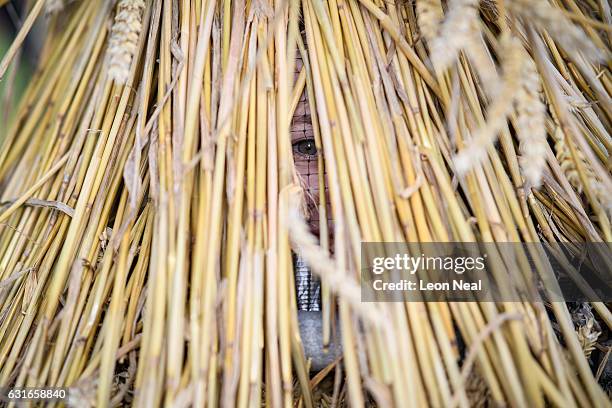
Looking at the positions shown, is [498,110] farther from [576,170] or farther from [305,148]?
[305,148]

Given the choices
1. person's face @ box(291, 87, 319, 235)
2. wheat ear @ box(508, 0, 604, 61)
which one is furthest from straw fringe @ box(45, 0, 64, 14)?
wheat ear @ box(508, 0, 604, 61)

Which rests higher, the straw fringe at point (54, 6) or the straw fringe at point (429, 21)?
the straw fringe at point (54, 6)

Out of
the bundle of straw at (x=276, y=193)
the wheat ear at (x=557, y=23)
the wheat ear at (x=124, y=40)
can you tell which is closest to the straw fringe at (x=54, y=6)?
the bundle of straw at (x=276, y=193)

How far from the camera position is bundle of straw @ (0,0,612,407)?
0.53 m

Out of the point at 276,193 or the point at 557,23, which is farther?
the point at 276,193

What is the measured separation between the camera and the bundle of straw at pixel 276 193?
535 mm

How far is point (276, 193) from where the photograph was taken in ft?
2.10

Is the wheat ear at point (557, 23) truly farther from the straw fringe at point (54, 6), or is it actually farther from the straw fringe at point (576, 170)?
the straw fringe at point (54, 6)

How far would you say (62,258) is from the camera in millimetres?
693

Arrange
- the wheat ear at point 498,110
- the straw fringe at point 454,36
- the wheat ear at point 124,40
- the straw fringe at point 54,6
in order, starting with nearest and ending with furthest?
1. the wheat ear at point 498,110
2. the straw fringe at point 454,36
3. the wheat ear at point 124,40
4. the straw fringe at point 54,6

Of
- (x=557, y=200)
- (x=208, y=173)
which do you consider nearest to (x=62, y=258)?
(x=208, y=173)

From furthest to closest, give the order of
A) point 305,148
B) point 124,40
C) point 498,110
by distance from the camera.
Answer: point 305,148, point 124,40, point 498,110

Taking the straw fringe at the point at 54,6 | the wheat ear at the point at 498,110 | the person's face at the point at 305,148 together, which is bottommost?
the wheat ear at the point at 498,110

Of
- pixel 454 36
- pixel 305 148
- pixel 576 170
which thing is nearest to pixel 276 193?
pixel 305 148
